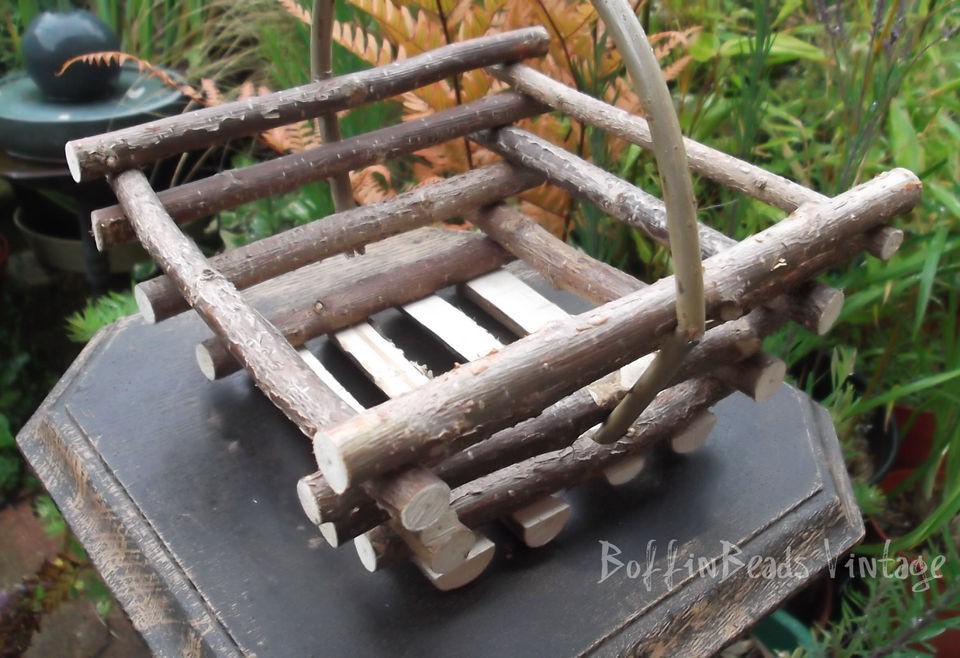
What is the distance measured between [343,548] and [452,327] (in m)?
0.39

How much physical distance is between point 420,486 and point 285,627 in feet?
1.10

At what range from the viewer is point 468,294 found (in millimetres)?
1449

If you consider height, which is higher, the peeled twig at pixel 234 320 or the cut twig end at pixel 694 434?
the peeled twig at pixel 234 320

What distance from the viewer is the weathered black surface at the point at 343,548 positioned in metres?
0.98

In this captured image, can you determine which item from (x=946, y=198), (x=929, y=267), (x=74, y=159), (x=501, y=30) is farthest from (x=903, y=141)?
(x=74, y=159)

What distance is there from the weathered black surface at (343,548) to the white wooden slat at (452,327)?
258mm

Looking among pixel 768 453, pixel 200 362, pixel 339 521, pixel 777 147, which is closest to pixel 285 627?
pixel 339 521

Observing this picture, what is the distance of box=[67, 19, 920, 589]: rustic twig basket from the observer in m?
0.79

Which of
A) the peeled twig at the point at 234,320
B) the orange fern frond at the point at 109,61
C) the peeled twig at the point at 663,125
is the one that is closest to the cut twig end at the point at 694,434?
the peeled twig at the point at 663,125

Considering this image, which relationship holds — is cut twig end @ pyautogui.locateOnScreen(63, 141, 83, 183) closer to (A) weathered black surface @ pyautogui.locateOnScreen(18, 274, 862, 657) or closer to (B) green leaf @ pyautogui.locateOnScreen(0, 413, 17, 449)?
(A) weathered black surface @ pyautogui.locateOnScreen(18, 274, 862, 657)

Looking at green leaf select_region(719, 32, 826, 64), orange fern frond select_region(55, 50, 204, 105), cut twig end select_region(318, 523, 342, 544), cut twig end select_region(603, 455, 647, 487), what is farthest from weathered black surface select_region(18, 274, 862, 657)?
green leaf select_region(719, 32, 826, 64)

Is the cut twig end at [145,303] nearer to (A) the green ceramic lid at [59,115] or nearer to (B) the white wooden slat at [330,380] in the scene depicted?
(B) the white wooden slat at [330,380]

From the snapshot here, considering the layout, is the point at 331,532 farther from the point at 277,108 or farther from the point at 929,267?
the point at 929,267

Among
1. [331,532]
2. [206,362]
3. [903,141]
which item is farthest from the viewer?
[903,141]
